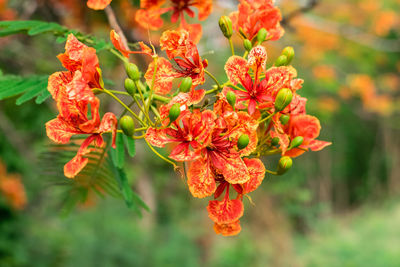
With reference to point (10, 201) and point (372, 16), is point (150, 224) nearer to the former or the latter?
point (10, 201)

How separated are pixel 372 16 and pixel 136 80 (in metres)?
10.1

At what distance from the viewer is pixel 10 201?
4.49 meters

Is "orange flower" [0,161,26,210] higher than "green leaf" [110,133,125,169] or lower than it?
lower

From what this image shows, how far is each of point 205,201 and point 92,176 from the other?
21.3 ft

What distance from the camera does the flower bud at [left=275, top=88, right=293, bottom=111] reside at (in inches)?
39.7

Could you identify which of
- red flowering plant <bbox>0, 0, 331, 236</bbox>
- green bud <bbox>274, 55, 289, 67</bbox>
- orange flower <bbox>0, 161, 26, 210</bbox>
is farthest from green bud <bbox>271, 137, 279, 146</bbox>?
orange flower <bbox>0, 161, 26, 210</bbox>

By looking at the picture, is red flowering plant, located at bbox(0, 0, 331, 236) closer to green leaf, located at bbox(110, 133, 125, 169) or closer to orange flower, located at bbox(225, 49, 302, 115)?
orange flower, located at bbox(225, 49, 302, 115)

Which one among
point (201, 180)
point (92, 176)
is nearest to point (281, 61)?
point (201, 180)

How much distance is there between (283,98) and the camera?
1.01 metres

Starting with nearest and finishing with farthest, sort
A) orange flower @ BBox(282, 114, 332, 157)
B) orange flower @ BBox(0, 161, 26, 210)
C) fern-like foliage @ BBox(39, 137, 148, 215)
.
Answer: orange flower @ BBox(282, 114, 332, 157) → fern-like foliage @ BBox(39, 137, 148, 215) → orange flower @ BBox(0, 161, 26, 210)

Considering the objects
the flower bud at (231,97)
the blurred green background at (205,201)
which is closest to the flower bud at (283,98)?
the flower bud at (231,97)

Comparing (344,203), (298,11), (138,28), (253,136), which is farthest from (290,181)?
(344,203)

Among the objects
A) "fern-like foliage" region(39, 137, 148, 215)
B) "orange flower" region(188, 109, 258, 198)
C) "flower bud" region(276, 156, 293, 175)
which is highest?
"orange flower" region(188, 109, 258, 198)

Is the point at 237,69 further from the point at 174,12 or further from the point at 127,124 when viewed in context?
the point at 174,12
